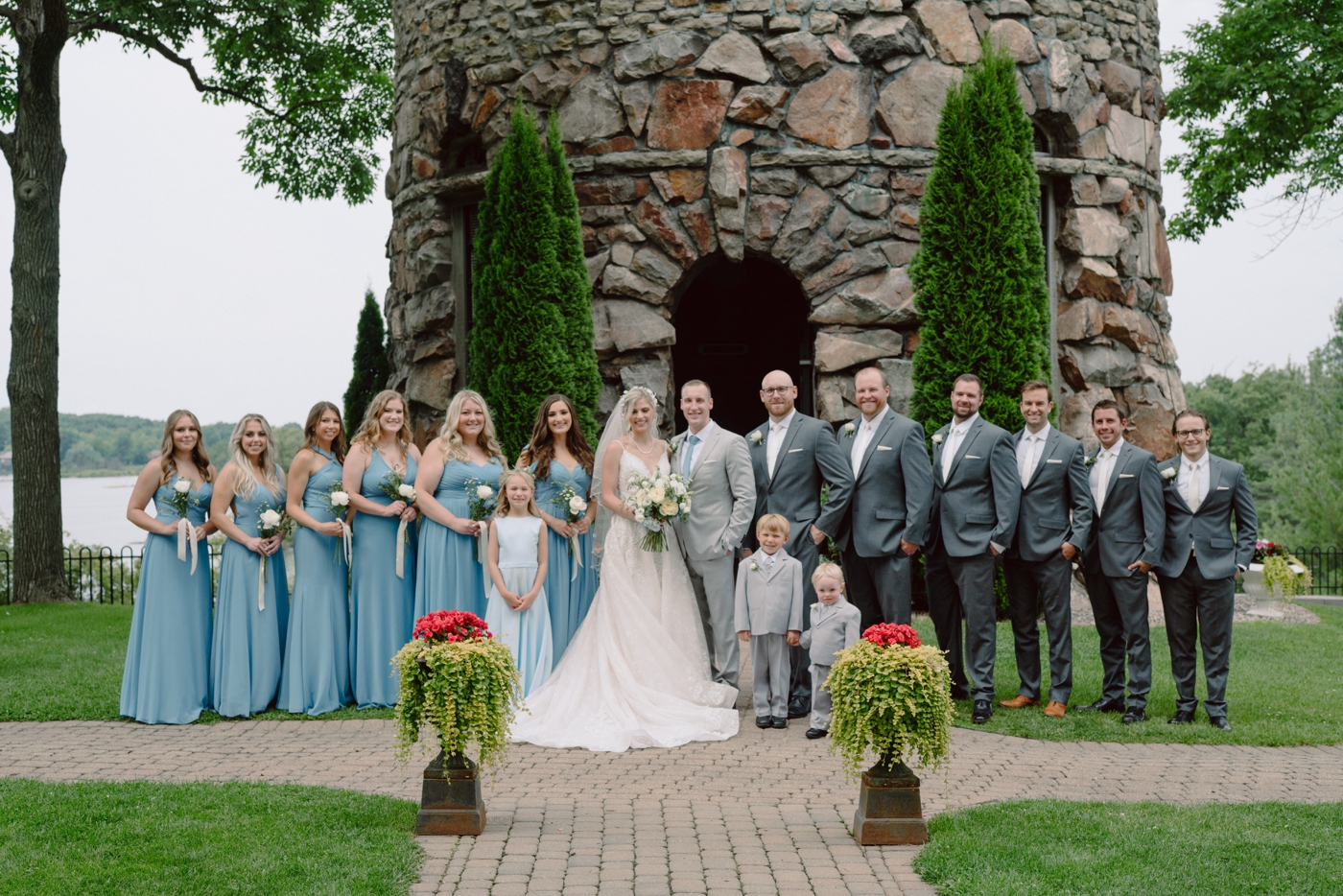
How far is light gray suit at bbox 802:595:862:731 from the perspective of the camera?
6816mm

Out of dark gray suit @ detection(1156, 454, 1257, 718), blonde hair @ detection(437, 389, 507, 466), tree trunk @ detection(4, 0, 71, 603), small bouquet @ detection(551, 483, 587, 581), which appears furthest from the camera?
tree trunk @ detection(4, 0, 71, 603)

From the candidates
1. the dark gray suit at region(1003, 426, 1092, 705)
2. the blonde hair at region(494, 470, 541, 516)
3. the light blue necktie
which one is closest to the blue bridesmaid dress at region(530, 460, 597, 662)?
the blonde hair at region(494, 470, 541, 516)

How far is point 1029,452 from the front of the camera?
7.35m

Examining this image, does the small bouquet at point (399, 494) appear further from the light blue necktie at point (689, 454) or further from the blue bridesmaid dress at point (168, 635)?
the light blue necktie at point (689, 454)

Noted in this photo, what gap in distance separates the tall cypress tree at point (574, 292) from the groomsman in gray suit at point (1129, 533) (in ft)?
17.1

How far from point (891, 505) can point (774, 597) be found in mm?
972

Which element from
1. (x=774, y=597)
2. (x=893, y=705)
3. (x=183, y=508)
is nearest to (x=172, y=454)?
(x=183, y=508)

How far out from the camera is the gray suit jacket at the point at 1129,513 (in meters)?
6.99

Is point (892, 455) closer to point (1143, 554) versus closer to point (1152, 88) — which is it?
point (1143, 554)

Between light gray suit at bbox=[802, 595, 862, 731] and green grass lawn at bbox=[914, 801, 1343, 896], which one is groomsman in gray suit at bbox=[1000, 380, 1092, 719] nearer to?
light gray suit at bbox=[802, 595, 862, 731]

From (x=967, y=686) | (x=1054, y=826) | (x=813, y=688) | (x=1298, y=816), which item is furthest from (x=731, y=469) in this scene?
(x=1298, y=816)

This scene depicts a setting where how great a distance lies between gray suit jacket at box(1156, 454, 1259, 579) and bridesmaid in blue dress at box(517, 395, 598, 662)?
3.66 metres

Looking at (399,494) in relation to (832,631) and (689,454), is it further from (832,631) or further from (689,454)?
(832,631)

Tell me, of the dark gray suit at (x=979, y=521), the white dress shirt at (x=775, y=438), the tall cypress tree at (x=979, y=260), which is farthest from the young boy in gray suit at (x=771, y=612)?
the tall cypress tree at (x=979, y=260)
